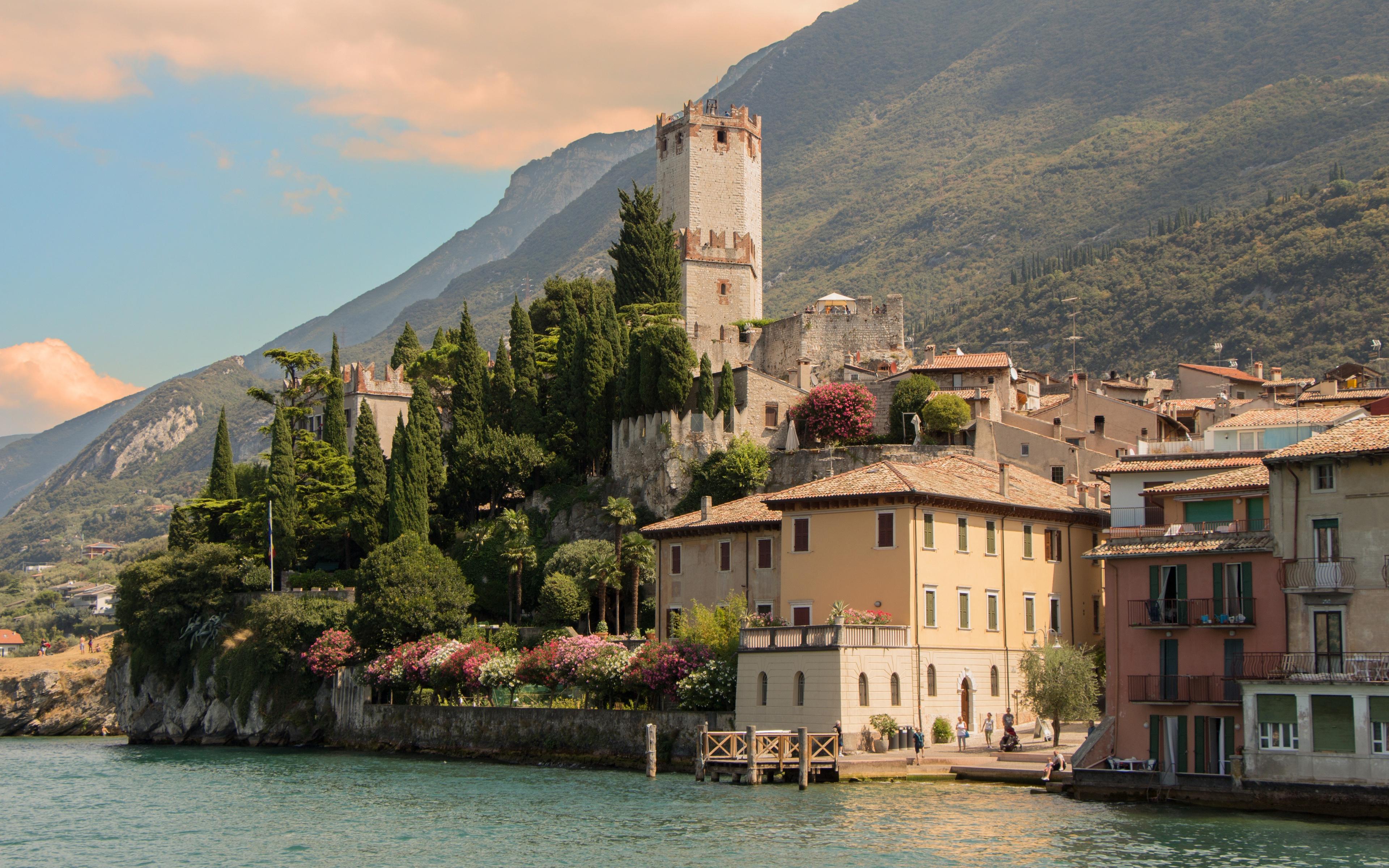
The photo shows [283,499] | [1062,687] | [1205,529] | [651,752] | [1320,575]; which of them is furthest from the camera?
[283,499]

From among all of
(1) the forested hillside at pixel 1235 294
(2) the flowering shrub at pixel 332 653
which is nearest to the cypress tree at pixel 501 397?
(2) the flowering shrub at pixel 332 653

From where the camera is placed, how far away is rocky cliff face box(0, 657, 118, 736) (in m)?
102

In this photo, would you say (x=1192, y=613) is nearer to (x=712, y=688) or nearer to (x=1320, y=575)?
(x=1320, y=575)

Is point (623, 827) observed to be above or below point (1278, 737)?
below

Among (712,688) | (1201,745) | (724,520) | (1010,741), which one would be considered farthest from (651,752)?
(1201,745)

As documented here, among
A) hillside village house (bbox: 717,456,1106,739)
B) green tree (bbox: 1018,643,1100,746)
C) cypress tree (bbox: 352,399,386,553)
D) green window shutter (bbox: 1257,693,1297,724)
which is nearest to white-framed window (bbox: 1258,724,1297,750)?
green window shutter (bbox: 1257,693,1297,724)

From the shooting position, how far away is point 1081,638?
5556 cm

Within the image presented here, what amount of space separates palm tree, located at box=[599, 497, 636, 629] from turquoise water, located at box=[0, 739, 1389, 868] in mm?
14277

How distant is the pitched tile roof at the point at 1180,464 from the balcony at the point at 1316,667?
10148mm

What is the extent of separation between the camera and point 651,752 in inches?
1874

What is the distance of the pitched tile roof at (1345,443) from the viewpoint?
36500mm

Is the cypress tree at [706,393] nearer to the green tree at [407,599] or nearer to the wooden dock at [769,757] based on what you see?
the green tree at [407,599]

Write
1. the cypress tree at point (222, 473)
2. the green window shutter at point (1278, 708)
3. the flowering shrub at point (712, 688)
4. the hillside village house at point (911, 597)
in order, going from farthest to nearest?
the cypress tree at point (222, 473) < the flowering shrub at point (712, 688) < the hillside village house at point (911, 597) < the green window shutter at point (1278, 708)

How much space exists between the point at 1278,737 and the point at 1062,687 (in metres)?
9.65
